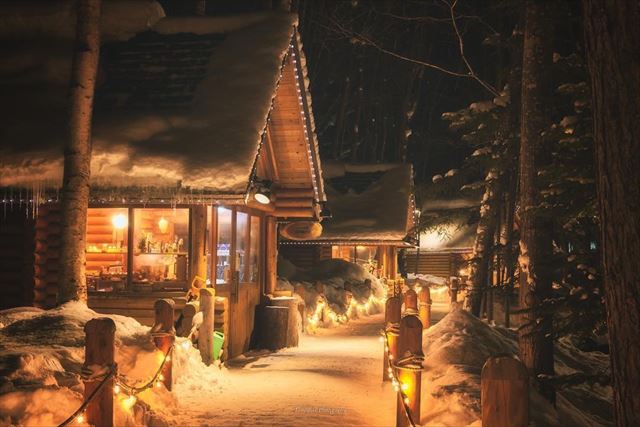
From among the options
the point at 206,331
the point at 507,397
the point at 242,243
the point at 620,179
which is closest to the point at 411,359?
the point at 507,397

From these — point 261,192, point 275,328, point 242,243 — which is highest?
point 261,192

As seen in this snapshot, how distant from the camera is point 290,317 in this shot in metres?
16.4

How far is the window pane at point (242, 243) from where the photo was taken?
1529cm

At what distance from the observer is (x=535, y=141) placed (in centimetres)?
992

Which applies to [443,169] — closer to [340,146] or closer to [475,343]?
[340,146]

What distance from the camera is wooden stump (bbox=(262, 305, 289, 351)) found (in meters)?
16.1

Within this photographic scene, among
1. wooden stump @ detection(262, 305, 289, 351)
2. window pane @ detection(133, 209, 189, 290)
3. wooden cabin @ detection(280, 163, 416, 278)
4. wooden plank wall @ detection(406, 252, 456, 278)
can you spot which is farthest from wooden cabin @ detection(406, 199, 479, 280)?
window pane @ detection(133, 209, 189, 290)

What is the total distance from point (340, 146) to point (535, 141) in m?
32.9

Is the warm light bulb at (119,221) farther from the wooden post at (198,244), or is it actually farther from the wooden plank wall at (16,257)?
the wooden post at (198,244)

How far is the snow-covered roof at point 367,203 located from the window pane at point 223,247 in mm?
14217

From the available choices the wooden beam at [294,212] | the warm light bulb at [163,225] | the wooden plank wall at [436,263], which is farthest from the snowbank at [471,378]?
the wooden plank wall at [436,263]

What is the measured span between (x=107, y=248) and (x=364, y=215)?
17.4 m

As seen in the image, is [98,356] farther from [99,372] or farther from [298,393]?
[298,393]

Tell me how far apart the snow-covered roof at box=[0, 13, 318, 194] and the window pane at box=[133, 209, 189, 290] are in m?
1.60
